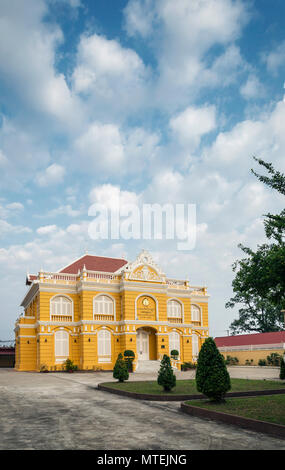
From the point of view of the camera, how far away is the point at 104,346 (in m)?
36.1

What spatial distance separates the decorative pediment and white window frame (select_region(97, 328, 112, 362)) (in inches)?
213

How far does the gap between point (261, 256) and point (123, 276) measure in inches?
Result: 1034

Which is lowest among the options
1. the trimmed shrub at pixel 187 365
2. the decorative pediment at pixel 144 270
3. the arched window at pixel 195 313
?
the trimmed shrub at pixel 187 365

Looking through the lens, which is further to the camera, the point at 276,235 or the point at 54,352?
the point at 54,352

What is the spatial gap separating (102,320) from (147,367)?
18.6ft

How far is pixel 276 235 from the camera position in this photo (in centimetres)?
1129

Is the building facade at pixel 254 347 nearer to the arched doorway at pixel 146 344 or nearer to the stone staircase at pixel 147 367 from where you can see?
the arched doorway at pixel 146 344

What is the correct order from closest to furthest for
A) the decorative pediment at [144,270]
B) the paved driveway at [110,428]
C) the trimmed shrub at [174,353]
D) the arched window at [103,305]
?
the paved driveway at [110,428] → the arched window at [103,305] → the trimmed shrub at [174,353] → the decorative pediment at [144,270]

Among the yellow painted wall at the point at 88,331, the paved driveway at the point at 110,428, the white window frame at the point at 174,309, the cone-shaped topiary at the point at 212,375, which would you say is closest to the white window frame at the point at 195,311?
the white window frame at the point at 174,309

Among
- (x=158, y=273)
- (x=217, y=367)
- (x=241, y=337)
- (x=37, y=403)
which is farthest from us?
(x=241, y=337)

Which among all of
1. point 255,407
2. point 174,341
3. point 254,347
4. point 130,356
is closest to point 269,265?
point 255,407

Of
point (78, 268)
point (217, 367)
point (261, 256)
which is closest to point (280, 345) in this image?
point (78, 268)

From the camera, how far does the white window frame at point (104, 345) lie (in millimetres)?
35750
